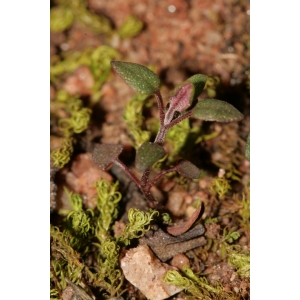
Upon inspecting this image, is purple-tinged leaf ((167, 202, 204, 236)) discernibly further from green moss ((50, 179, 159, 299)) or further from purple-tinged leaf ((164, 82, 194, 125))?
purple-tinged leaf ((164, 82, 194, 125))

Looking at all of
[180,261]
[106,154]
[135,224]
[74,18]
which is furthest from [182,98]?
[74,18]

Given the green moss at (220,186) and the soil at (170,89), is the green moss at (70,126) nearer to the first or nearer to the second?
the soil at (170,89)

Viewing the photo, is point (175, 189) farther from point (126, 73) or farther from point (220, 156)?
point (126, 73)

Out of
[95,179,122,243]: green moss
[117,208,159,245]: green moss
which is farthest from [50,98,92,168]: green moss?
[117,208,159,245]: green moss

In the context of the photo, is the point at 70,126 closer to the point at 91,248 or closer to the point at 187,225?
the point at 91,248
